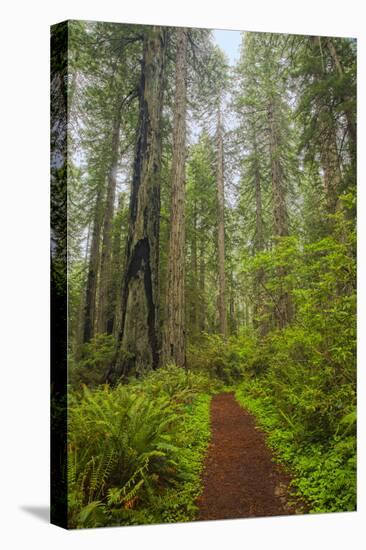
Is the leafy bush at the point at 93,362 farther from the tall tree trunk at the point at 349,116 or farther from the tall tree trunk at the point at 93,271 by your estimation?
the tall tree trunk at the point at 349,116

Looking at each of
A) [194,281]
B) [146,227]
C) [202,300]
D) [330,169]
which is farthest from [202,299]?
[330,169]

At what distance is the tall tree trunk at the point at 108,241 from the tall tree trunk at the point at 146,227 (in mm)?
261

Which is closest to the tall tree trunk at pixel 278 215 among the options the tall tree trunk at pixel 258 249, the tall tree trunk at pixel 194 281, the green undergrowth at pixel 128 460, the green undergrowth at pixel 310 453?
the tall tree trunk at pixel 258 249

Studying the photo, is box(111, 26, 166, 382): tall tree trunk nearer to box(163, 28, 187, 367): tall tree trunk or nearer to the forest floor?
box(163, 28, 187, 367): tall tree trunk

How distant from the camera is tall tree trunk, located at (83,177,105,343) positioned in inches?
250

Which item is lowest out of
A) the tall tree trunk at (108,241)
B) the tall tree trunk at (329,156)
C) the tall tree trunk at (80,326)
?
the tall tree trunk at (80,326)

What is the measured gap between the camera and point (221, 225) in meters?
7.60

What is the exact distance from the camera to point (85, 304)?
629 centimetres

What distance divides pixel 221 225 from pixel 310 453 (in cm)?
275

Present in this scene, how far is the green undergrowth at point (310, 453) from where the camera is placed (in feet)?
22.9

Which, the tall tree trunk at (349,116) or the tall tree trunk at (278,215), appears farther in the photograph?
the tall tree trunk at (349,116)

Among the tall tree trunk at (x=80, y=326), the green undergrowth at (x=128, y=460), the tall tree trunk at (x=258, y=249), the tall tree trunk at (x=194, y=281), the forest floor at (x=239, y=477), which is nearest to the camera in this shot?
the green undergrowth at (x=128, y=460)

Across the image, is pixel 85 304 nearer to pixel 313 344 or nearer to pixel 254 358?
pixel 254 358

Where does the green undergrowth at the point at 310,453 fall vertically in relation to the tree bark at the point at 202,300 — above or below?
below
